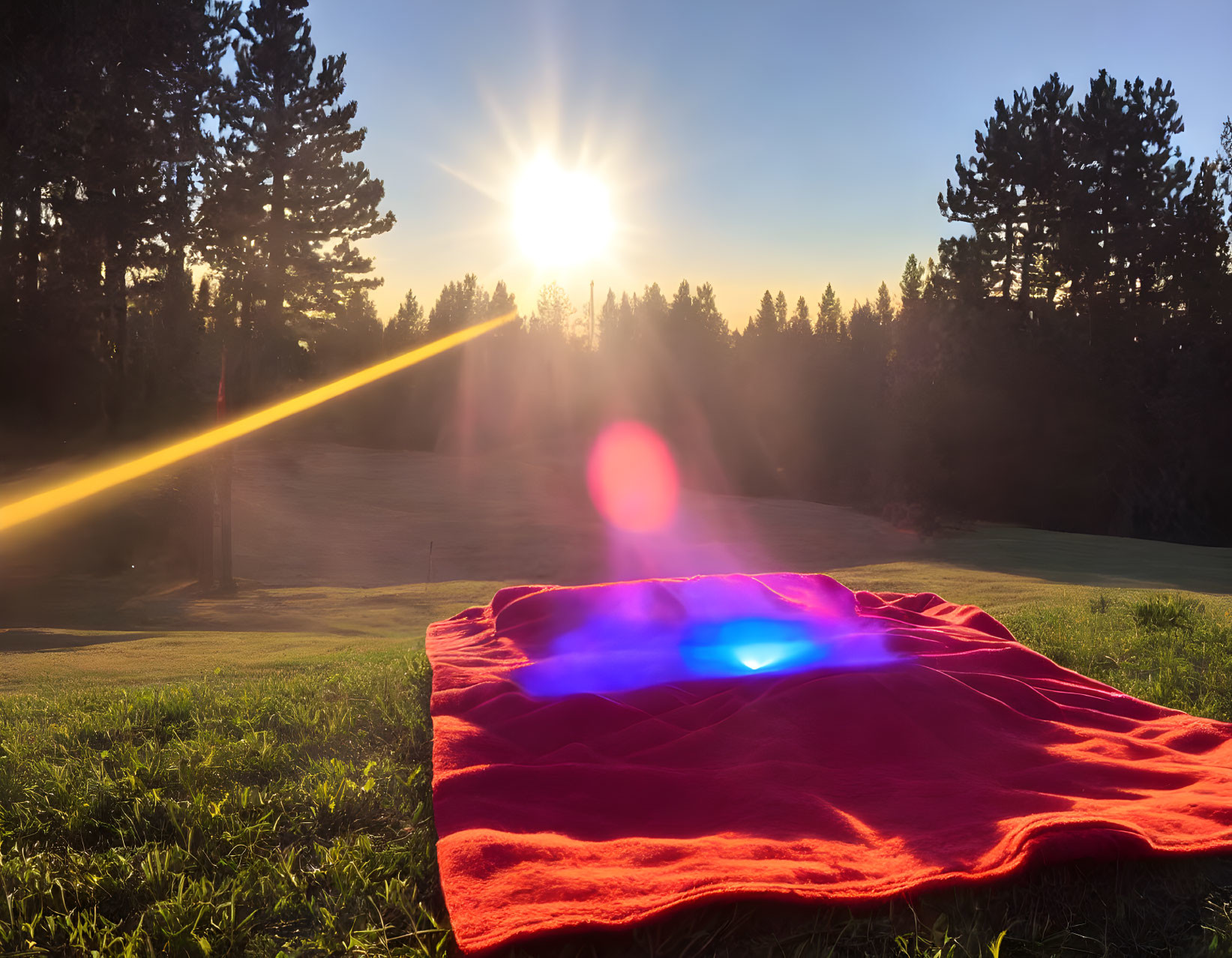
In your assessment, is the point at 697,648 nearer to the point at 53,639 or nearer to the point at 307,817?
the point at 307,817

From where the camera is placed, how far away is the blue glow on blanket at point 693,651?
3.36 m

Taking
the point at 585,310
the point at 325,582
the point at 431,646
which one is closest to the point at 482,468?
the point at 325,582

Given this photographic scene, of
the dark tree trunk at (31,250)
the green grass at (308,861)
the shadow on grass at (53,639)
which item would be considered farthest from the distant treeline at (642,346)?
Result: the green grass at (308,861)

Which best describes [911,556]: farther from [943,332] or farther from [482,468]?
[482,468]

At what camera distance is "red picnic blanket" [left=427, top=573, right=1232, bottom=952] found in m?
1.86

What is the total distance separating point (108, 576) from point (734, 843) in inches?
576

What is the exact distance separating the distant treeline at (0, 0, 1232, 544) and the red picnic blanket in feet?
38.7

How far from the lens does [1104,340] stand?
22.2 metres

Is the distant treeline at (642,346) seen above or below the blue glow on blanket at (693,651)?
above

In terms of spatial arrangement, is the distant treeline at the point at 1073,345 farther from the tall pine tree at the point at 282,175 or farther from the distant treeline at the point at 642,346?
the tall pine tree at the point at 282,175

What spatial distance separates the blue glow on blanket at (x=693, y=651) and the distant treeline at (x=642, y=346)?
447 inches

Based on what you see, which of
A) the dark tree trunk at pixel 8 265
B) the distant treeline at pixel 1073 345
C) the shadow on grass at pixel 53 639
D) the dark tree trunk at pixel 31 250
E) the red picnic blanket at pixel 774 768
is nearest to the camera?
the red picnic blanket at pixel 774 768

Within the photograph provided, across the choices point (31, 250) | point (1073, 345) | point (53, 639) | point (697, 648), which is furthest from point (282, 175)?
point (1073, 345)

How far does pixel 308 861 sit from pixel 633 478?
28757 millimetres
